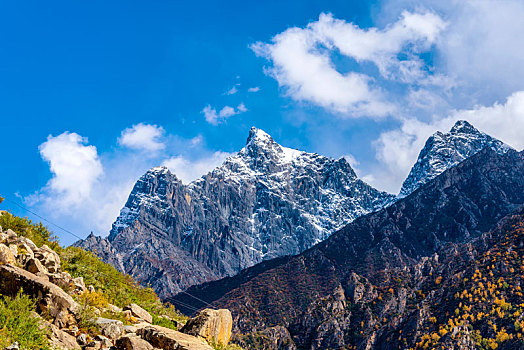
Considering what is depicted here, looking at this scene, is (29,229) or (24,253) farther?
(29,229)

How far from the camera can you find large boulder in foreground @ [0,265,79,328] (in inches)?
631

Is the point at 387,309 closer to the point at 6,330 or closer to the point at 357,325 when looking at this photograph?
the point at 357,325

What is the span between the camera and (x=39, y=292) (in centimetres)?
1608

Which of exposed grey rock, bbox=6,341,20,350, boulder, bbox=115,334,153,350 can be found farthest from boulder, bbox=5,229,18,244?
boulder, bbox=115,334,153,350

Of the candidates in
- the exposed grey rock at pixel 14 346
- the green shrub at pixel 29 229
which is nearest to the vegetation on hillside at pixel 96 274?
the green shrub at pixel 29 229

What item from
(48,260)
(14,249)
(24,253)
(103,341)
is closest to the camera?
(103,341)

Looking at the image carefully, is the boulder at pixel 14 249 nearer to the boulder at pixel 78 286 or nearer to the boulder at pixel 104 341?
the boulder at pixel 78 286

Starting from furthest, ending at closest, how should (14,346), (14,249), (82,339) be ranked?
(14,249) → (82,339) → (14,346)

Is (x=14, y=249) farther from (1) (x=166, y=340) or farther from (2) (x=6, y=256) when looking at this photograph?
(1) (x=166, y=340)

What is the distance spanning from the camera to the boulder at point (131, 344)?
15.2m

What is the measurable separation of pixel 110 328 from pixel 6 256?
4.73 metres

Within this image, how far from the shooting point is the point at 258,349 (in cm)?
15762

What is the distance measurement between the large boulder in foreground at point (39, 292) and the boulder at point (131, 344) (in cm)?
229

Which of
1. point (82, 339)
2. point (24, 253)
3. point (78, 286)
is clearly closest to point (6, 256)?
point (24, 253)
